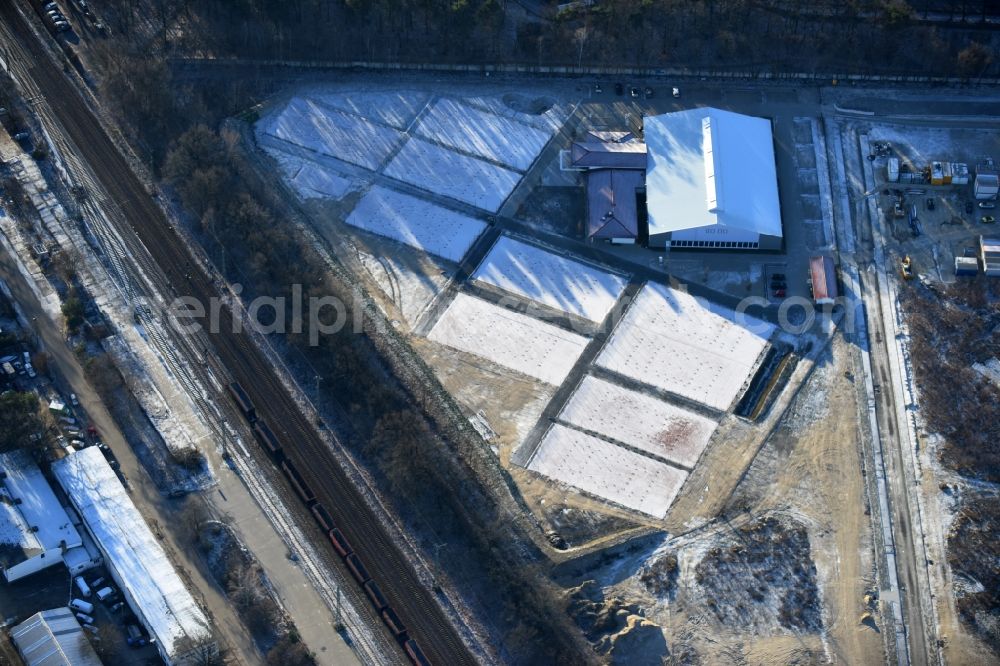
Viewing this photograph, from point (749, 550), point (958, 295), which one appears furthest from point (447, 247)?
point (958, 295)

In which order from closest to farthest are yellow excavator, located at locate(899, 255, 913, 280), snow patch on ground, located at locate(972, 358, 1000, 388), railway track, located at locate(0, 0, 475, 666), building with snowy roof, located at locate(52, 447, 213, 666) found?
building with snowy roof, located at locate(52, 447, 213, 666), railway track, located at locate(0, 0, 475, 666), snow patch on ground, located at locate(972, 358, 1000, 388), yellow excavator, located at locate(899, 255, 913, 280)

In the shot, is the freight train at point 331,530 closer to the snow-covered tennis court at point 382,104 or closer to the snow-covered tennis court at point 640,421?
the snow-covered tennis court at point 640,421

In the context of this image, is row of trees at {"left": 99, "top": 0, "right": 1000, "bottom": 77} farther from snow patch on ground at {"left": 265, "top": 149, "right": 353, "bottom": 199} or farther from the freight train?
the freight train

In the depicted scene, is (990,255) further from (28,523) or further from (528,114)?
(28,523)

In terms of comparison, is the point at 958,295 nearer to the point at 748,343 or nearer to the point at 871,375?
the point at 871,375

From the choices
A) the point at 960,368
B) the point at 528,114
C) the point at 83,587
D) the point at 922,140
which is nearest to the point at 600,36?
the point at 528,114

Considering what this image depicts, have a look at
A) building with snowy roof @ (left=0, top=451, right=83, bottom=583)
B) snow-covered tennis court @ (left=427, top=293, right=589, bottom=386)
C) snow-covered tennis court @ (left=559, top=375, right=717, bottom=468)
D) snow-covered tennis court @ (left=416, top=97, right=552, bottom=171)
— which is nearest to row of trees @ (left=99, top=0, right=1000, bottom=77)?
snow-covered tennis court @ (left=416, top=97, right=552, bottom=171)
